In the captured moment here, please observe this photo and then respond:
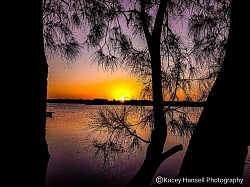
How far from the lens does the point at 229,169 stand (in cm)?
73

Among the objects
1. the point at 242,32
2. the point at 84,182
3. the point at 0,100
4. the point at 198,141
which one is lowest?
the point at 84,182

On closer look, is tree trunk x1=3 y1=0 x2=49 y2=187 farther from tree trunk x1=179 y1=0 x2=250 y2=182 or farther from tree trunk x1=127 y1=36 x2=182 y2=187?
tree trunk x1=127 y1=36 x2=182 y2=187

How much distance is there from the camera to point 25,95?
0.65 meters

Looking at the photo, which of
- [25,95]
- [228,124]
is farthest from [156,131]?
[25,95]

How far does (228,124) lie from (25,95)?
628mm

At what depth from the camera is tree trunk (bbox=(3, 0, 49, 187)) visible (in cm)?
62

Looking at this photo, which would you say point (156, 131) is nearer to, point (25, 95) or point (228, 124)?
point (228, 124)

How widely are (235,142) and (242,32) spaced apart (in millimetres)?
362

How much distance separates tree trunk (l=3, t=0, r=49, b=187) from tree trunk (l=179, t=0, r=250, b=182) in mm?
515

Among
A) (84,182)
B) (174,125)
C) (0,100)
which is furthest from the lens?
(84,182)

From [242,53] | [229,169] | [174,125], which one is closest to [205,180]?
[229,169]

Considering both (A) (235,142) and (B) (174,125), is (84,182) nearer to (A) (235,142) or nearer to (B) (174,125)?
(B) (174,125)

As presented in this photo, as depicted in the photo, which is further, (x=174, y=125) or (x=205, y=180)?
(x=174, y=125)

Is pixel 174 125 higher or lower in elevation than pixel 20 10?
lower
